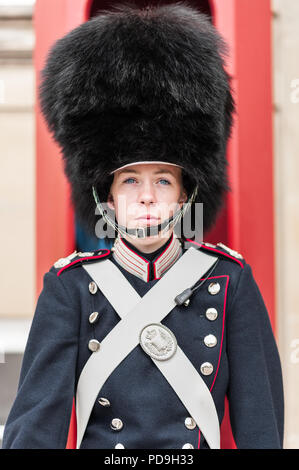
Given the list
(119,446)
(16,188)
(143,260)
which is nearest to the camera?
(119,446)

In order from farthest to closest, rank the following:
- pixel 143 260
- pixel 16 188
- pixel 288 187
A: pixel 16 188 → pixel 288 187 → pixel 143 260

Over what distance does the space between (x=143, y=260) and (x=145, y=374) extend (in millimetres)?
267

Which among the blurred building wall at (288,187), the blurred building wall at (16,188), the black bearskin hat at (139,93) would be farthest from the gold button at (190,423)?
the blurred building wall at (16,188)

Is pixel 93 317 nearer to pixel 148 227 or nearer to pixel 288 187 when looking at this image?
pixel 148 227

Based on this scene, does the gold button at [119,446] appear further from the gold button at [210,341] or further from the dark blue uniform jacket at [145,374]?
the gold button at [210,341]

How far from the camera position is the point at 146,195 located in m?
1.32

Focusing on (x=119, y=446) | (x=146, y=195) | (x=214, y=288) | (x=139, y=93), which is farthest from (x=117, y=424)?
(x=139, y=93)

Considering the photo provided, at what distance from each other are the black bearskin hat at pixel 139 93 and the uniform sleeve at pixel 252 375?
1.12ft

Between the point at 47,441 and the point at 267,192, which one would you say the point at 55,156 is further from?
the point at 47,441

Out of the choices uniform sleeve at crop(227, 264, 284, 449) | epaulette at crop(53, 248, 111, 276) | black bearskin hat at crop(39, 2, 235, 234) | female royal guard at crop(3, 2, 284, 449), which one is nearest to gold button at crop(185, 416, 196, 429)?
female royal guard at crop(3, 2, 284, 449)

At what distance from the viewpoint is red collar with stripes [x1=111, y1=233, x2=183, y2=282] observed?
140cm

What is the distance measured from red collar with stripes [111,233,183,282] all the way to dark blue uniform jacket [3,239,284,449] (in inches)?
0.9

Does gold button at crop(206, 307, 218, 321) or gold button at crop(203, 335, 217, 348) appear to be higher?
gold button at crop(206, 307, 218, 321)

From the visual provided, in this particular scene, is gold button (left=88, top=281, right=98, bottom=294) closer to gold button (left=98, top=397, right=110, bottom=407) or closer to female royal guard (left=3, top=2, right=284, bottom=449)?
female royal guard (left=3, top=2, right=284, bottom=449)
